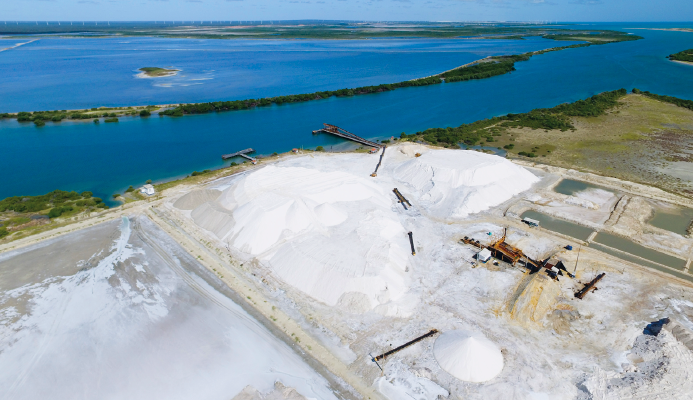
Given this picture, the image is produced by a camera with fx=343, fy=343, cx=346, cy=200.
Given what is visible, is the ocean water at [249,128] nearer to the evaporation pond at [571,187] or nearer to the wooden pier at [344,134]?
the wooden pier at [344,134]

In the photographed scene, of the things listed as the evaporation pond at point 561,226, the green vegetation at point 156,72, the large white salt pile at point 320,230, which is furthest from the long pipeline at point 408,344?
the green vegetation at point 156,72

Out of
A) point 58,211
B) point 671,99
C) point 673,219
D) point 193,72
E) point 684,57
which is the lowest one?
point 673,219

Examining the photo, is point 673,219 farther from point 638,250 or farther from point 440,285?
point 440,285

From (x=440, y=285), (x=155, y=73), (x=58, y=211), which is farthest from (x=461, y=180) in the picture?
(x=155, y=73)

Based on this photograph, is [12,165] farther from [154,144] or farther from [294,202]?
[294,202]

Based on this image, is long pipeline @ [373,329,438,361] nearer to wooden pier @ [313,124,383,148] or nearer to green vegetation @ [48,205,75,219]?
green vegetation @ [48,205,75,219]
